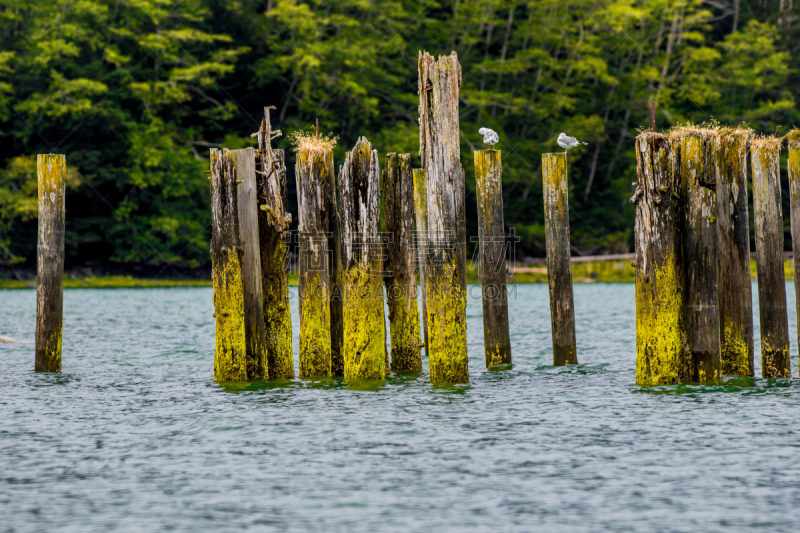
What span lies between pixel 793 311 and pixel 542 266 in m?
27.5

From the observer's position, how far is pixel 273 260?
1415 centimetres

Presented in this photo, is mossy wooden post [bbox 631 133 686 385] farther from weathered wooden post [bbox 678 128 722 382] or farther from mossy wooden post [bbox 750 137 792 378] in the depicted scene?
mossy wooden post [bbox 750 137 792 378]

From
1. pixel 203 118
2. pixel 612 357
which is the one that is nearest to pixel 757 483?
pixel 612 357

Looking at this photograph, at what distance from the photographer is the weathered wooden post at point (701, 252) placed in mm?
12273

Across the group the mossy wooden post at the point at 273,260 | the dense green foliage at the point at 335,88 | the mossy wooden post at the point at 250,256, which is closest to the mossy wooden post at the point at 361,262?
the mossy wooden post at the point at 273,260

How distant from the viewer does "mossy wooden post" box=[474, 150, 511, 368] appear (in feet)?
48.2

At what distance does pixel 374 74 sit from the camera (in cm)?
5803

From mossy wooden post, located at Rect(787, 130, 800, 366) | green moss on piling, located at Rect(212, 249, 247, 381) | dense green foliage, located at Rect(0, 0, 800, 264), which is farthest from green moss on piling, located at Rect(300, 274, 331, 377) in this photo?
dense green foliage, located at Rect(0, 0, 800, 264)

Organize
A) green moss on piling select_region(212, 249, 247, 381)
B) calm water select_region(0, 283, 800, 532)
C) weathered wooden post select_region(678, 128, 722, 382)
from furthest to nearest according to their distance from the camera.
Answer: green moss on piling select_region(212, 249, 247, 381) → weathered wooden post select_region(678, 128, 722, 382) → calm water select_region(0, 283, 800, 532)

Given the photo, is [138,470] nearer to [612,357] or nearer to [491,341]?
[491,341]

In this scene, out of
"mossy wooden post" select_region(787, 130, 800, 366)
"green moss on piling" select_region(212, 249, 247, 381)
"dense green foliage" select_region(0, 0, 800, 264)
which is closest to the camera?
"mossy wooden post" select_region(787, 130, 800, 366)

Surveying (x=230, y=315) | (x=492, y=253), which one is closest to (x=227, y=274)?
(x=230, y=315)

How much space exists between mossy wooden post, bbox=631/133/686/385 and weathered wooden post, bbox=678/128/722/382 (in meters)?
0.13

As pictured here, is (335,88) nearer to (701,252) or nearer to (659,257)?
(659,257)
